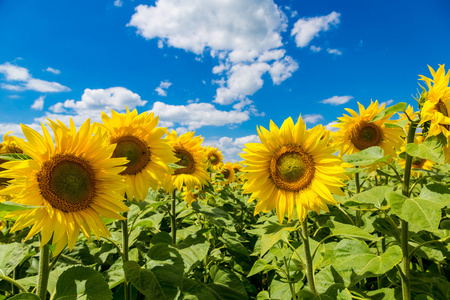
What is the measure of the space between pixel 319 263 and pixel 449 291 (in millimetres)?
1036

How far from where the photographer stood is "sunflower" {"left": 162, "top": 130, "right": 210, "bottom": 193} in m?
3.89

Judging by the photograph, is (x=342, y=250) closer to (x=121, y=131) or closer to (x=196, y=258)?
(x=196, y=258)

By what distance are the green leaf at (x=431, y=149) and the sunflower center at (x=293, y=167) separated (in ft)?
2.77

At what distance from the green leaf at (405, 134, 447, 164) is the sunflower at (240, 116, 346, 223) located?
23.4 inches

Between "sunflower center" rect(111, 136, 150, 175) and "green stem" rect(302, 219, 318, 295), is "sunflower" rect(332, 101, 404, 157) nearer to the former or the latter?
"green stem" rect(302, 219, 318, 295)

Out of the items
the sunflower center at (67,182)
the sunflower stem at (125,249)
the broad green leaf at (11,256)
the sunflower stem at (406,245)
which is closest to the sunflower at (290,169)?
the sunflower stem at (406,245)

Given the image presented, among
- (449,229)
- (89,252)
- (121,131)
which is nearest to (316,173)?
(449,229)

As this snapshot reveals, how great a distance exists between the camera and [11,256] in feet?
7.68

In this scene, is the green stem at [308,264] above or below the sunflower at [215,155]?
below

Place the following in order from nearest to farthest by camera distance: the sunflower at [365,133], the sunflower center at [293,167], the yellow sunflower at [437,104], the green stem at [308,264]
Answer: the yellow sunflower at [437,104]
the green stem at [308,264]
the sunflower center at [293,167]
the sunflower at [365,133]

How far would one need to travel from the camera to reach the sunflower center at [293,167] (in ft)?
8.75

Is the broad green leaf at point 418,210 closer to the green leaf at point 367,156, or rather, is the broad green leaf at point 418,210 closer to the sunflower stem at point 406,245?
the sunflower stem at point 406,245

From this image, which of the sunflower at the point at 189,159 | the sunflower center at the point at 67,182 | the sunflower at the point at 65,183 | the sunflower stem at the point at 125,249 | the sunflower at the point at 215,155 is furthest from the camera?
the sunflower at the point at 215,155

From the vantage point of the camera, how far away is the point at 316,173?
2664mm
